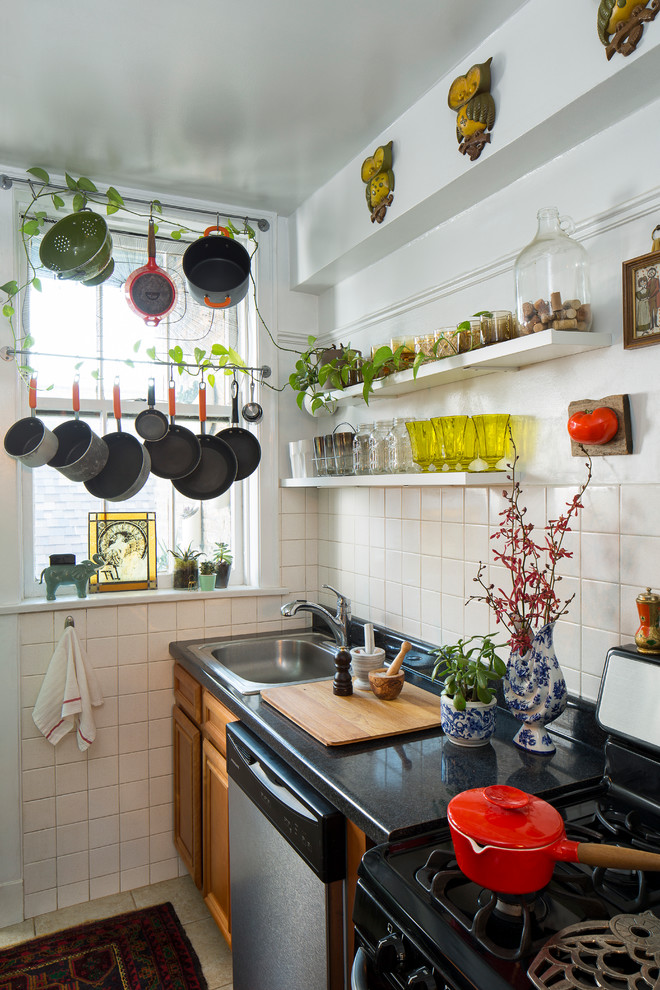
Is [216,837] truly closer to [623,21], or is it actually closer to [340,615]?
[340,615]

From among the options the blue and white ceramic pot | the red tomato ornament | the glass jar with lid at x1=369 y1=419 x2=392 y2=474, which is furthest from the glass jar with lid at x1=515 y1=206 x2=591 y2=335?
the blue and white ceramic pot

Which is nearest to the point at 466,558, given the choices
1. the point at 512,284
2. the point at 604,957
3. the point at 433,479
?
the point at 433,479

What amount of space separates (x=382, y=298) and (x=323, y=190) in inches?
20.3

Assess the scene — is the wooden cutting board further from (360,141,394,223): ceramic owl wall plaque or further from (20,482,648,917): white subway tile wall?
(360,141,394,223): ceramic owl wall plaque

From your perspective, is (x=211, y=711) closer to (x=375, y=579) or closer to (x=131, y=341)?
(x=375, y=579)

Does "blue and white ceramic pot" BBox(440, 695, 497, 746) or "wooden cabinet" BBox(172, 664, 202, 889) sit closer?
"blue and white ceramic pot" BBox(440, 695, 497, 746)

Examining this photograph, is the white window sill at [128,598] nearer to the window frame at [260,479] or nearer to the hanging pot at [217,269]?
the window frame at [260,479]

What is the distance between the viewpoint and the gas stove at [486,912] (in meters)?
0.87

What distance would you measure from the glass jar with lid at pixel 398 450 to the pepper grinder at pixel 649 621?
80 centimetres

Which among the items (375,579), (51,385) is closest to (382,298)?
(375,579)

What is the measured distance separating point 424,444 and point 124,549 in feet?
4.57

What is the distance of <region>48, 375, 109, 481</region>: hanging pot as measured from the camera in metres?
2.19

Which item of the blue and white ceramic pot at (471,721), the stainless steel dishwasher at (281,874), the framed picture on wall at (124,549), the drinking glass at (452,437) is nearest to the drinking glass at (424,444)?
the drinking glass at (452,437)

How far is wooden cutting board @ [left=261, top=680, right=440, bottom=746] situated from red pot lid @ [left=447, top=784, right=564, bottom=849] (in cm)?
57
